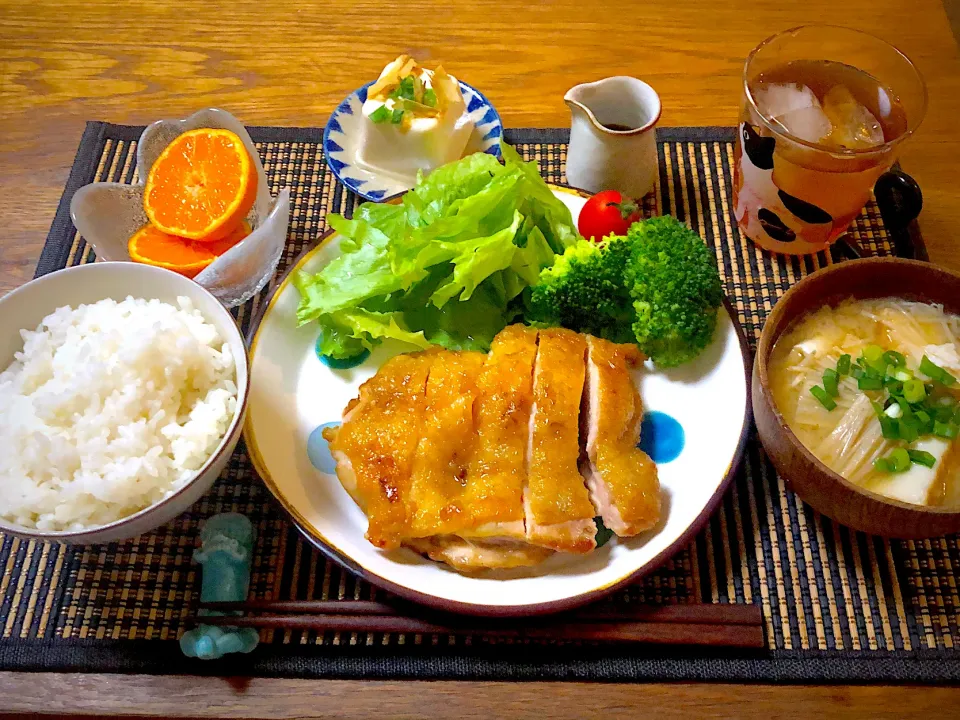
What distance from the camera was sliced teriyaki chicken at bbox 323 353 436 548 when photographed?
164cm

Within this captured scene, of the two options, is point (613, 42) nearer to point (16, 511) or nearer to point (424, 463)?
point (424, 463)

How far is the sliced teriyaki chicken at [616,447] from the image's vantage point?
1.65 meters

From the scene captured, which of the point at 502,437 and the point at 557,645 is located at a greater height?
the point at 502,437

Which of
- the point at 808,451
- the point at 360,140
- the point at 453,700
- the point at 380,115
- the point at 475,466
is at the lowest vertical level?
the point at 453,700

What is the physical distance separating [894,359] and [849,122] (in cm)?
79

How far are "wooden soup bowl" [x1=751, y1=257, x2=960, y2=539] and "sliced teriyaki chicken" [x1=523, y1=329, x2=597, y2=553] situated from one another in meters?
0.45

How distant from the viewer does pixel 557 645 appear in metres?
1.64

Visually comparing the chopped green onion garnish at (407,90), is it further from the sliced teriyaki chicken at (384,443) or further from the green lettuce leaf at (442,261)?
the sliced teriyaki chicken at (384,443)

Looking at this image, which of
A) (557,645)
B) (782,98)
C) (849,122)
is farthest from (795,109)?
(557,645)

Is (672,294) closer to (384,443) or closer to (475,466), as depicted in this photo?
(475,466)

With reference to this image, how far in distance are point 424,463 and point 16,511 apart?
0.89m

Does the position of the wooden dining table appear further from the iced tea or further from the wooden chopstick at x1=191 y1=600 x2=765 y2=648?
the wooden chopstick at x1=191 y1=600 x2=765 y2=648

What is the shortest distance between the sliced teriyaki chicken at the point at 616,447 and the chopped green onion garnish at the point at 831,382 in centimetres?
45

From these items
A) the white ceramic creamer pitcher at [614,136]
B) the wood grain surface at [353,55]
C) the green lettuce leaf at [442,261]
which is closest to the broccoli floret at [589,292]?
the green lettuce leaf at [442,261]
